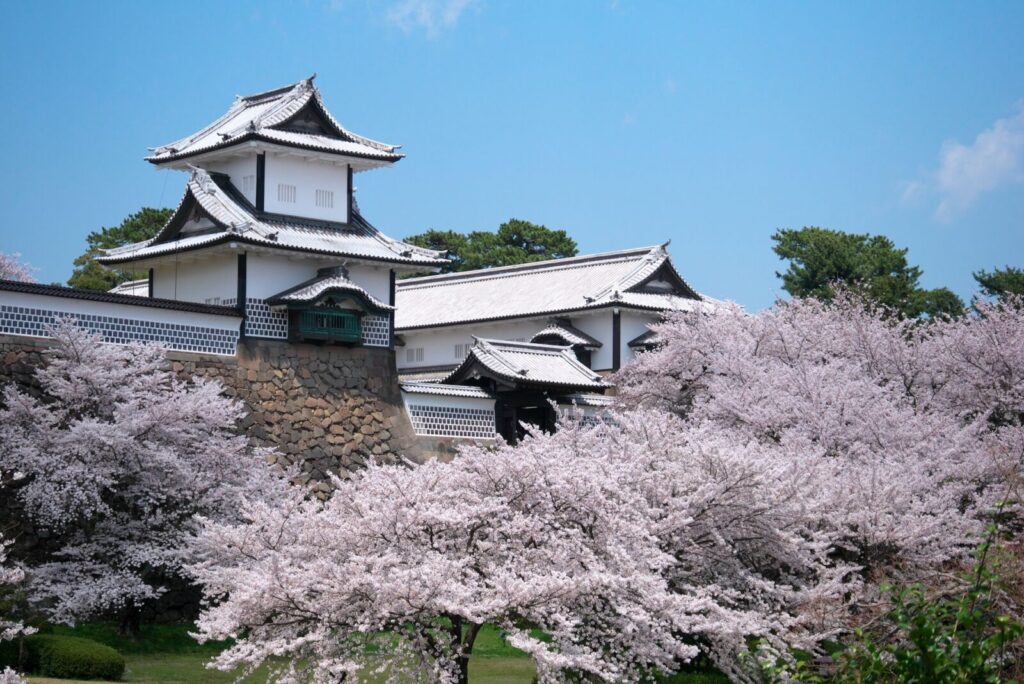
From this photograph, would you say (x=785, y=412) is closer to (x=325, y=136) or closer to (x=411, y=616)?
(x=325, y=136)

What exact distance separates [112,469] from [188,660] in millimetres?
3224

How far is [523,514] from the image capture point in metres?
17.4

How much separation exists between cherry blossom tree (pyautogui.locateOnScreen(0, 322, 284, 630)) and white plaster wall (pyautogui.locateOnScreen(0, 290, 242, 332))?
869 mm

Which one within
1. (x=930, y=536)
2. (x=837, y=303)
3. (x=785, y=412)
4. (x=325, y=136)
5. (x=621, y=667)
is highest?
(x=325, y=136)

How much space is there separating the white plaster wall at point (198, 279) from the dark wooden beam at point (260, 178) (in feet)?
4.99

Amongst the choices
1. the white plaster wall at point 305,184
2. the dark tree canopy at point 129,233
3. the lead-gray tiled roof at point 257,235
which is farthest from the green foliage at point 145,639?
the dark tree canopy at point 129,233

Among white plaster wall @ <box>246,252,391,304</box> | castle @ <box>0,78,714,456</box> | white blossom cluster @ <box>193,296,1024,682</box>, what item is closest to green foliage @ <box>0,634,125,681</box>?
white blossom cluster @ <box>193,296,1024,682</box>

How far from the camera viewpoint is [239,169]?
1184 inches

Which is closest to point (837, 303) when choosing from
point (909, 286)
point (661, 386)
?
point (661, 386)

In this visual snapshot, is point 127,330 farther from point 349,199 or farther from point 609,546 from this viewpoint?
point 609,546

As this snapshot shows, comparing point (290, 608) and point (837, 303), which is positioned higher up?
point (837, 303)

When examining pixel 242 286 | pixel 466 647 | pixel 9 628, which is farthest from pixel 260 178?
pixel 466 647

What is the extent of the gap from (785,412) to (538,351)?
7.15m

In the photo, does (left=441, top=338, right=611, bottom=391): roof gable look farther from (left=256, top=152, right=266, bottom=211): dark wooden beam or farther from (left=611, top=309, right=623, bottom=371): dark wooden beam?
(left=256, top=152, right=266, bottom=211): dark wooden beam
